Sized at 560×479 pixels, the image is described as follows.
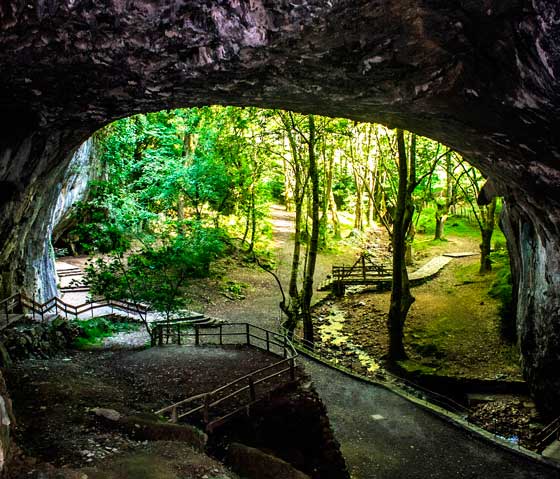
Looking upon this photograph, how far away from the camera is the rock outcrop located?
7074 mm

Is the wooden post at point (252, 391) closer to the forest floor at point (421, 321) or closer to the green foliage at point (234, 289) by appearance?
the forest floor at point (421, 321)

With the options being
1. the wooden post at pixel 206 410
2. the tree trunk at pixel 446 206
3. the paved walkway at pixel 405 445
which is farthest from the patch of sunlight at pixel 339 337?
the tree trunk at pixel 446 206

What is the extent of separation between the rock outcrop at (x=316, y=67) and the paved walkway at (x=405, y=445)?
5.47 meters

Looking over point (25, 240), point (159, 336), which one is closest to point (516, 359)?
point (159, 336)

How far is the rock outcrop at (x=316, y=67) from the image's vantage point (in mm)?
7074

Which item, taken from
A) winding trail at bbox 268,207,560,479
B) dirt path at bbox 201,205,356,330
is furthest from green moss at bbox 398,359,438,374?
dirt path at bbox 201,205,356,330

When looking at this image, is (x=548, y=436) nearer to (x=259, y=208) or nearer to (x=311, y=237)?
(x=311, y=237)

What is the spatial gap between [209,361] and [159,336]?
12.0 ft

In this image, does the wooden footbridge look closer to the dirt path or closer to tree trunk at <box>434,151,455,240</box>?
the dirt path

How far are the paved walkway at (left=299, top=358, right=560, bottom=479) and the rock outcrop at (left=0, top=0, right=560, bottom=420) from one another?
5469mm

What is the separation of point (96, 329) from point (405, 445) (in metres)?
12.1

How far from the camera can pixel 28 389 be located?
32.2 feet

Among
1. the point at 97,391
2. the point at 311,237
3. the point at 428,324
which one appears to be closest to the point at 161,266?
the point at 311,237

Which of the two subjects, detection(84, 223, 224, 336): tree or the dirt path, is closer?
detection(84, 223, 224, 336): tree
